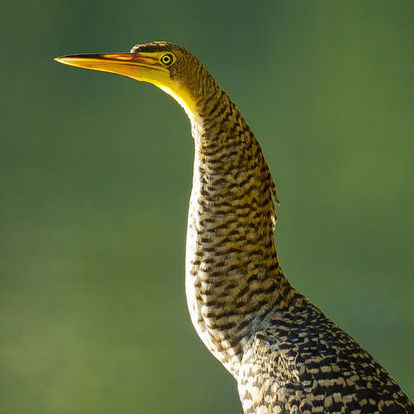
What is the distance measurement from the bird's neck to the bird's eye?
10cm

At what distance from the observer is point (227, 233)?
4.94 ft

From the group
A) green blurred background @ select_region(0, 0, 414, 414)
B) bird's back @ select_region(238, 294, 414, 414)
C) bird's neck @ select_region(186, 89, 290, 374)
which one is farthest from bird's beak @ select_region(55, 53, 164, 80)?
green blurred background @ select_region(0, 0, 414, 414)

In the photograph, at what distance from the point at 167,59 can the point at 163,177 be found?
1330mm

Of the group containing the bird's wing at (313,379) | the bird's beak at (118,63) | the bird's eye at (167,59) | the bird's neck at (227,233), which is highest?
the bird's eye at (167,59)

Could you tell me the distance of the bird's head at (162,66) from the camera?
141cm

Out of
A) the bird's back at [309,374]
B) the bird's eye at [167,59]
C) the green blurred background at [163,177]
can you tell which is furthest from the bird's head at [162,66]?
the green blurred background at [163,177]

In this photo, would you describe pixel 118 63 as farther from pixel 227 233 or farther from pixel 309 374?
pixel 309 374

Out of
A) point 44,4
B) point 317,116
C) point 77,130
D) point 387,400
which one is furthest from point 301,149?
point 387,400

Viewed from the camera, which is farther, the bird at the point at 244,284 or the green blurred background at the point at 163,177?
the green blurred background at the point at 163,177

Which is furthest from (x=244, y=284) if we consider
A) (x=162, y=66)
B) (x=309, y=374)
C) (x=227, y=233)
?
(x=162, y=66)

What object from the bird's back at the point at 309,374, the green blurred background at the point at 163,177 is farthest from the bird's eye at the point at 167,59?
the green blurred background at the point at 163,177

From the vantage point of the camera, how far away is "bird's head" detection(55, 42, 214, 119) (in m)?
1.41

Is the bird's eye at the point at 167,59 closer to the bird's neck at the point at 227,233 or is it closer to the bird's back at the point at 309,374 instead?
the bird's neck at the point at 227,233

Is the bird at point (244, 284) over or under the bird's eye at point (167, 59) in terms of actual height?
under
